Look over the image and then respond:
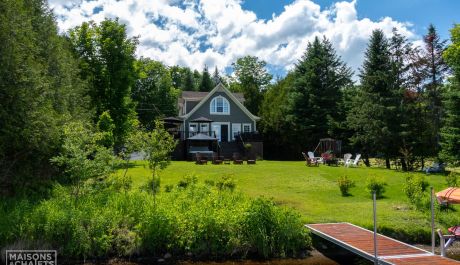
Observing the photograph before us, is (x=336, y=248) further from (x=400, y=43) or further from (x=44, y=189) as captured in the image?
(x=400, y=43)

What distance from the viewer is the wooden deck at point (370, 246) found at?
28.3 feet

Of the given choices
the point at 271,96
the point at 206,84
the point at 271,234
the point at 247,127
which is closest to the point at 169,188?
the point at 271,234

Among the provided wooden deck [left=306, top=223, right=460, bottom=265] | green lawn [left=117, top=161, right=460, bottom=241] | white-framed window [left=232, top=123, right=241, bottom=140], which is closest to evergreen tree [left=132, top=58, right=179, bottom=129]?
white-framed window [left=232, top=123, right=241, bottom=140]

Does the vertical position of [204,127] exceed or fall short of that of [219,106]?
it falls short

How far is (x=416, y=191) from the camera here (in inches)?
565

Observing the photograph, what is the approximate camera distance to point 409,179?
15.2 metres

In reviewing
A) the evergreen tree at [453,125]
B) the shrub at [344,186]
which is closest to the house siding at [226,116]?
the evergreen tree at [453,125]

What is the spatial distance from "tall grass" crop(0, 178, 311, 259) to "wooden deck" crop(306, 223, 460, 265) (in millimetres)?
778

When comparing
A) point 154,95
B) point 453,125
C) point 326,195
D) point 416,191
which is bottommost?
point 326,195

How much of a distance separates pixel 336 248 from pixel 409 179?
5616mm

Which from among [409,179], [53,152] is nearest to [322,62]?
[409,179]

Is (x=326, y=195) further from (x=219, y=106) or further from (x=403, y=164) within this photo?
(x=219, y=106)

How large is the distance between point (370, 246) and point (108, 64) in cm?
2728

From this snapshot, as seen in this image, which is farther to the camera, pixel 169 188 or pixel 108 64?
pixel 108 64
